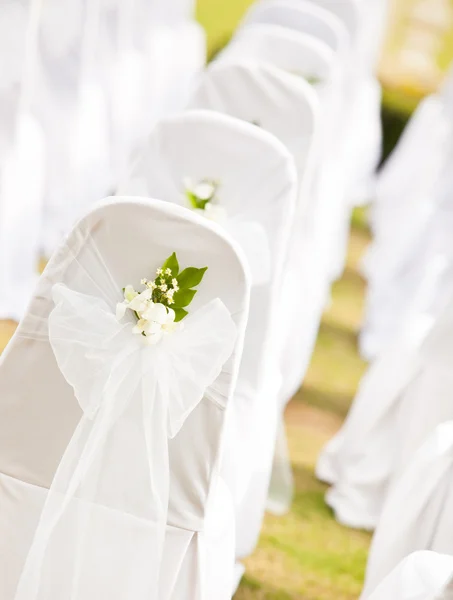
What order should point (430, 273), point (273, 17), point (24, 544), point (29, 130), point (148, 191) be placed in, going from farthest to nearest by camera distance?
point (273, 17)
point (430, 273)
point (29, 130)
point (148, 191)
point (24, 544)

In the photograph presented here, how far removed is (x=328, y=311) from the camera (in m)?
4.59

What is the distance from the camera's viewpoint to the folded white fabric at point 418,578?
156 cm

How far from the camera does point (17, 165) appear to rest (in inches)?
130

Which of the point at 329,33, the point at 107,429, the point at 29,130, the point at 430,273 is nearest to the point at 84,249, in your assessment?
the point at 107,429

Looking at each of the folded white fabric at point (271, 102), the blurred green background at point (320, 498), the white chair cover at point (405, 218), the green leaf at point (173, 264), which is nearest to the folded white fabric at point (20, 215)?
the folded white fabric at point (271, 102)

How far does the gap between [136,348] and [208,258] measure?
19 centimetres

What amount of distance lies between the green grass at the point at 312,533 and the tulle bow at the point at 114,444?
33.4 inches

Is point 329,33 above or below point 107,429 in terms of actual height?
above

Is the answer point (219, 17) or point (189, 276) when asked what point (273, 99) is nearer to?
point (189, 276)

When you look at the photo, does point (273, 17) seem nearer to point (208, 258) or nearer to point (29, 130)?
point (29, 130)

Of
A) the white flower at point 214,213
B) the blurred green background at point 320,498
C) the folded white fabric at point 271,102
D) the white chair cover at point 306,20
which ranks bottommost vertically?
the blurred green background at point 320,498

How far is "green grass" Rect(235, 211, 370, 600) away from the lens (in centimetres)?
237

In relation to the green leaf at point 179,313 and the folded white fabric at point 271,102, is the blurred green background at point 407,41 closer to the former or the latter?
the folded white fabric at point 271,102

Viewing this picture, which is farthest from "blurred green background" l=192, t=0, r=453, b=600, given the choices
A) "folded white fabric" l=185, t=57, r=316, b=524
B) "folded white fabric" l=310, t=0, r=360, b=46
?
"folded white fabric" l=310, t=0, r=360, b=46
